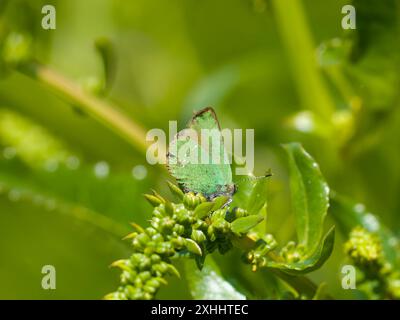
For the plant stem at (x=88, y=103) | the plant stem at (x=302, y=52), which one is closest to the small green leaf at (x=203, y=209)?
the plant stem at (x=88, y=103)

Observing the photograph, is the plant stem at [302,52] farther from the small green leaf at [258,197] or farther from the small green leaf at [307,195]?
the small green leaf at [258,197]

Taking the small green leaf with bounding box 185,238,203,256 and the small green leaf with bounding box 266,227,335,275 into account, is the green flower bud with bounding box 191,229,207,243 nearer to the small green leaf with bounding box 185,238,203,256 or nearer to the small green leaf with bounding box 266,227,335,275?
the small green leaf with bounding box 185,238,203,256

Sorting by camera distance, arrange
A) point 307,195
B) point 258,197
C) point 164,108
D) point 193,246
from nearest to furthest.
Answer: point 193,246
point 258,197
point 307,195
point 164,108

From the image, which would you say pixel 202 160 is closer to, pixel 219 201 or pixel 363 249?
pixel 219 201

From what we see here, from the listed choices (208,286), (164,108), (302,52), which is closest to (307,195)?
(208,286)

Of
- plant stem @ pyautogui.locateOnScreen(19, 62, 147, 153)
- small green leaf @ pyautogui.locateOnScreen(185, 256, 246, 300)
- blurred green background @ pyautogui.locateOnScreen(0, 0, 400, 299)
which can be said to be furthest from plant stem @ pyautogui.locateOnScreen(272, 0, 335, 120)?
small green leaf @ pyautogui.locateOnScreen(185, 256, 246, 300)
